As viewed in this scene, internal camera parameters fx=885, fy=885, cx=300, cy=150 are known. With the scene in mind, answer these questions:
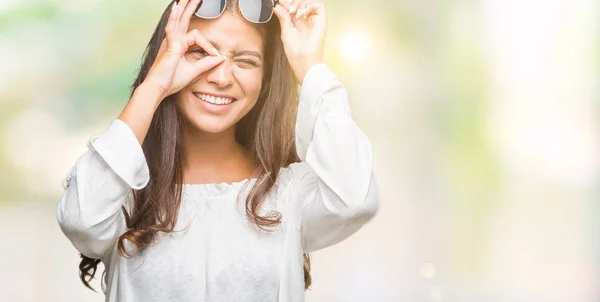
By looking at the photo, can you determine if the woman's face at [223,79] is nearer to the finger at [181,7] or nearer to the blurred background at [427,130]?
the finger at [181,7]

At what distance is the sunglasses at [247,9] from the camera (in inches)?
61.1

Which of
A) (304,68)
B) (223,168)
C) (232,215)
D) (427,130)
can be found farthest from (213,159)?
(427,130)

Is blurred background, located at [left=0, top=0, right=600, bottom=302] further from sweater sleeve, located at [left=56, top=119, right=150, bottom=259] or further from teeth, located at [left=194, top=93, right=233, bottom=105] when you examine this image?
sweater sleeve, located at [left=56, top=119, right=150, bottom=259]

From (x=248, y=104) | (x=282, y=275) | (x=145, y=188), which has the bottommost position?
(x=282, y=275)

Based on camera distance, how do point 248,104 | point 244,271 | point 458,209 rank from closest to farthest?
point 244,271 → point 248,104 → point 458,209

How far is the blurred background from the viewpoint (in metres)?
2.22

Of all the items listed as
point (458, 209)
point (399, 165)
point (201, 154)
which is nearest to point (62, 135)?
point (201, 154)

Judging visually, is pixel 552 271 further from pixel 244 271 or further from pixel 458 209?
pixel 244 271

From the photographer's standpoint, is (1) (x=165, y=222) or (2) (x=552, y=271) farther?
(2) (x=552, y=271)

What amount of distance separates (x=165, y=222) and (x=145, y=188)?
87 millimetres

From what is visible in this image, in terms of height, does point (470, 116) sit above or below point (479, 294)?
above

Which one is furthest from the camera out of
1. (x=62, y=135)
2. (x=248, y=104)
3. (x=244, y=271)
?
(x=62, y=135)

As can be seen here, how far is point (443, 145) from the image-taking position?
2377 mm

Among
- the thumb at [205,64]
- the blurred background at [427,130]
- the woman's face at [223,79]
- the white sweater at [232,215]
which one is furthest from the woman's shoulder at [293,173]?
the blurred background at [427,130]
